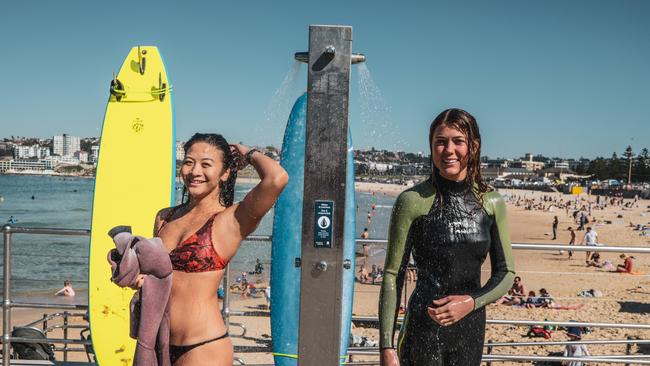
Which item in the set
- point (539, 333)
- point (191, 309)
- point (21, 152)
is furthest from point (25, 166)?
point (191, 309)

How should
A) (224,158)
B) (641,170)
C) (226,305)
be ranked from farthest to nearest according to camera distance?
(641,170) < (226,305) < (224,158)

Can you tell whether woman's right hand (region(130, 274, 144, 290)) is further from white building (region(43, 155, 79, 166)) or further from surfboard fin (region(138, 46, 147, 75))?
white building (region(43, 155, 79, 166))

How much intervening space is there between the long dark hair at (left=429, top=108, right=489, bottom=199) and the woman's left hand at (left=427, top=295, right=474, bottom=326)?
0.36 metres

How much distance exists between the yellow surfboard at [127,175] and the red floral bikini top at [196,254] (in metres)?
2.11

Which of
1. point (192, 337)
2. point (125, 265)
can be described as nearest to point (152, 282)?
point (125, 265)

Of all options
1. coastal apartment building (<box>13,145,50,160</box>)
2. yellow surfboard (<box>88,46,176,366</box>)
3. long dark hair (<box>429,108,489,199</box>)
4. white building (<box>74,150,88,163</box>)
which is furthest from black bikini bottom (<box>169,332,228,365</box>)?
coastal apartment building (<box>13,145,50,160</box>)

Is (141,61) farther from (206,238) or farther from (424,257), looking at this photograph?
(424,257)

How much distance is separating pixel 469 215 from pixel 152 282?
1.02m

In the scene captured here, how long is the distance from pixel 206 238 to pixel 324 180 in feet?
1.40

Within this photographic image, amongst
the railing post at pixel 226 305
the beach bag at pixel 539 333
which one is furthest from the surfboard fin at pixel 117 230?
the beach bag at pixel 539 333

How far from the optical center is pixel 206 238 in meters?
1.78

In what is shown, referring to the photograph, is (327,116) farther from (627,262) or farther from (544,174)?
(544,174)

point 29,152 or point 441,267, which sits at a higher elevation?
point 29,152

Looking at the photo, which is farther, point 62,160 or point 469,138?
point 62,160
